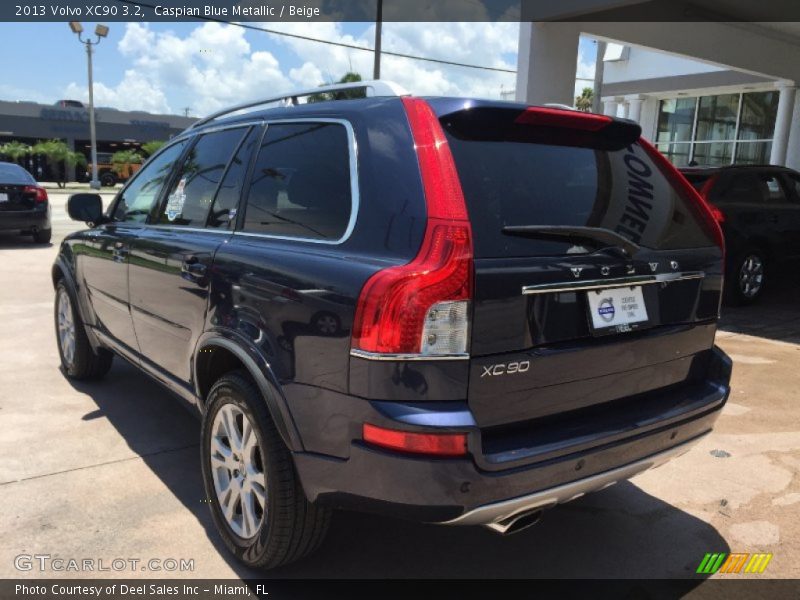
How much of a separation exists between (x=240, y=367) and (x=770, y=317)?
7088mm

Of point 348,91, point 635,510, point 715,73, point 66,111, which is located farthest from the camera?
point 66,111

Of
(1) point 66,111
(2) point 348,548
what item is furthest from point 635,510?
(1) point 66,111

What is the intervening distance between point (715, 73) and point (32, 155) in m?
43.8

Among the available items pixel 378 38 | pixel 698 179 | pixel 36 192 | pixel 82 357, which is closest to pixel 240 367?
pixel 82 357

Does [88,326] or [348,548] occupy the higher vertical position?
[88,326]

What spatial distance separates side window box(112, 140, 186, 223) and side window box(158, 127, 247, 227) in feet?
0.76

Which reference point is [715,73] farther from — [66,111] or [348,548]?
[66,111]

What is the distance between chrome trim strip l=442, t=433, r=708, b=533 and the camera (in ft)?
7.01

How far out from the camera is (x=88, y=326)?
4570 millimetres

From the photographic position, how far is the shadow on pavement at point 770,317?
23.3ft

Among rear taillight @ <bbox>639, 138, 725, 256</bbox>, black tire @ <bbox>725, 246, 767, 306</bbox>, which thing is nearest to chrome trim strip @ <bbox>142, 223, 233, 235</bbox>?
rear taillight @ <bbox>639, 138, 725, 256</bbox>

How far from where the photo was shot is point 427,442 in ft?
6.69

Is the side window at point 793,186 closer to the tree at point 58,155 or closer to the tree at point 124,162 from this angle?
the tree at point 58,155

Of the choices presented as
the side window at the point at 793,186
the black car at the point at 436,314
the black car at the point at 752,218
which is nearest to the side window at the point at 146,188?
the black car at the point at 436,314
